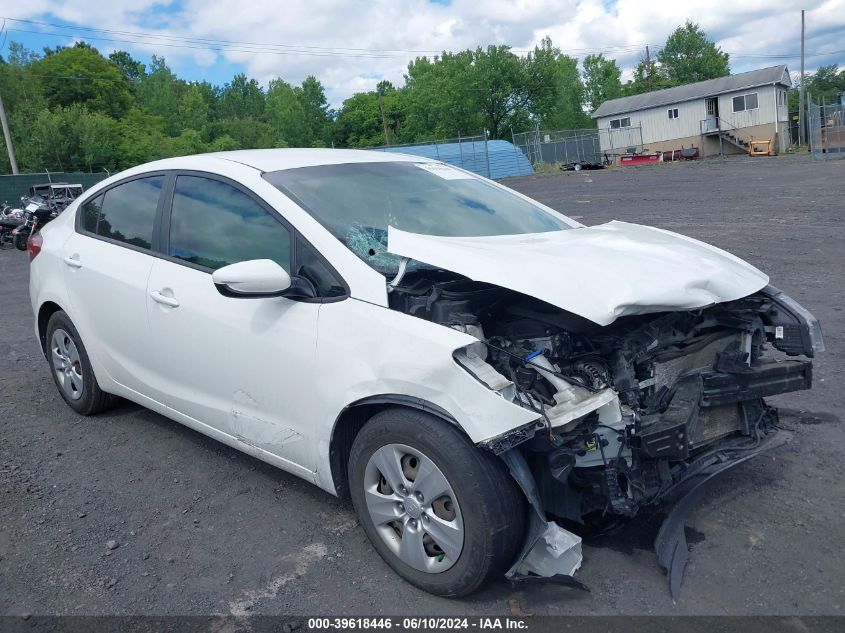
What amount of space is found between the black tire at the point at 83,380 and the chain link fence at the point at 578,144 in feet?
121

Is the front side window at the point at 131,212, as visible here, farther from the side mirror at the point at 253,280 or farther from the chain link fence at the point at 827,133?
the chain link fence at the point at 827,133

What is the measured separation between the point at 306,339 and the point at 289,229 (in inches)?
22.8

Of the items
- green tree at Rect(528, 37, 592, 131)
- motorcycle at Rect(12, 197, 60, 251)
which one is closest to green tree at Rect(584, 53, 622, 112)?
green tree at Rect(528, 37, 592, 131)

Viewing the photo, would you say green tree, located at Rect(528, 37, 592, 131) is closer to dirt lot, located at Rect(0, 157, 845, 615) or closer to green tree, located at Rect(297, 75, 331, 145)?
green tree, located at Rect(297, 75, 331, 145)

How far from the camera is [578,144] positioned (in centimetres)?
4584

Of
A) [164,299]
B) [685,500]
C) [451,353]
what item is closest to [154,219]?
[164,299]

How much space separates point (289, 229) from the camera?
341 centimetres

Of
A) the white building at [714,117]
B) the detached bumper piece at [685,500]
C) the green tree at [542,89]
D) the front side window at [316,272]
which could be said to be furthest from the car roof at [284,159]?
the green tree at [542,89]

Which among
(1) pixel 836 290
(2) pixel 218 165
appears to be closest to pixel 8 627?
(2) pixel 218 165

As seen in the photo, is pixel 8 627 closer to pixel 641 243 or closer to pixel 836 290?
pixel 641 243

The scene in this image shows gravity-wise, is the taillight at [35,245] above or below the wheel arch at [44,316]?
above

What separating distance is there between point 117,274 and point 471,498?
273 centimetres

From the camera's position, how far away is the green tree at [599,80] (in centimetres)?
8644

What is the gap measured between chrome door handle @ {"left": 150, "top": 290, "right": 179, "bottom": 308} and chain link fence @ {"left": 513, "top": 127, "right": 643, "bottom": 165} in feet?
124
